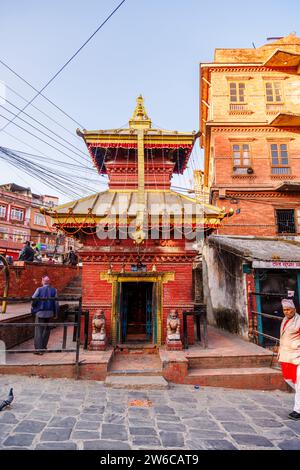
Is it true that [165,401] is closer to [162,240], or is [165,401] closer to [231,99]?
[162,240]

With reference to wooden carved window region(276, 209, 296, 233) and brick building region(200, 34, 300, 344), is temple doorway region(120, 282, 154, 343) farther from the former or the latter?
wooden carved window region(276, 209, 296, 233)

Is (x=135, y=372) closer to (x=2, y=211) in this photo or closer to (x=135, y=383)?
(x=135, y=383)

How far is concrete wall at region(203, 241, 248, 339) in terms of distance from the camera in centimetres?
1041

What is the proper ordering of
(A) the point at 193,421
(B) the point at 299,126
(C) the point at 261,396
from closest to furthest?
(A) the point at 193,421 → (C) the point at 261,396 → (B) the point at 299,126

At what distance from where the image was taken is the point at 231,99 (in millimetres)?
16188

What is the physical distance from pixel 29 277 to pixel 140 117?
976 cm

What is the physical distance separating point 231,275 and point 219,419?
7430 millimetres

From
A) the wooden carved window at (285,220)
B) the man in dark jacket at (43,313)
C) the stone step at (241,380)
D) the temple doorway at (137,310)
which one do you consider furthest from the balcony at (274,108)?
the man in dark jacket at (43,313)

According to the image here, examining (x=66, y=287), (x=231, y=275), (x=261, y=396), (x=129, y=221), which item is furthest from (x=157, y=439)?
(x=66, y=287)

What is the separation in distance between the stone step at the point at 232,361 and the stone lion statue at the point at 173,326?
83 cm

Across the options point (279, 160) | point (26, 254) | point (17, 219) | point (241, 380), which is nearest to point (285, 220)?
point (279, 160)

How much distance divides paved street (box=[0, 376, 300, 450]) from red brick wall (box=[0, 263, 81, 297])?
7440 mm

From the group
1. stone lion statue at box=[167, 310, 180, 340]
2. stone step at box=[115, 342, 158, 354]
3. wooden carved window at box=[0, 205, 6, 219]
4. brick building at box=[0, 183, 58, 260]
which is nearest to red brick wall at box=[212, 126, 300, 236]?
stone lion statue at box=[167, 310, 180, 340]

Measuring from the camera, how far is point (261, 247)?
11.8 m
